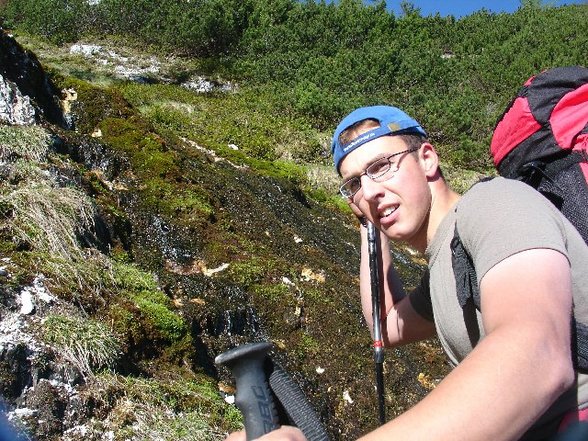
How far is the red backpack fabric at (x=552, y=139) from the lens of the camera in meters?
1.79

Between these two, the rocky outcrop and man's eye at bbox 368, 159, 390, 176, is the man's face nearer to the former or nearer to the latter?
man's eye at bbox 368, 159, 390, 176

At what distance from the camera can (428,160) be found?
2.03m

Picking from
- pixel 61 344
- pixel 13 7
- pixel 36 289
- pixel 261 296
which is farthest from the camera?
pixel 13 7

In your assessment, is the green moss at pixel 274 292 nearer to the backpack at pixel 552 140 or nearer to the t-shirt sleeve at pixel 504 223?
the backpack at pixel 552 140

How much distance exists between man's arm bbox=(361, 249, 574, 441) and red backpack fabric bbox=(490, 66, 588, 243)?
572 millimetres

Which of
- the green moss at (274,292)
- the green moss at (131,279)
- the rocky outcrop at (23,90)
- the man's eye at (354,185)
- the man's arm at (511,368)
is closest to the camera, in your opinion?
the man's arm at (511,368)

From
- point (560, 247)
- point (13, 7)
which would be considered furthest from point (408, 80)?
point (560, 247)

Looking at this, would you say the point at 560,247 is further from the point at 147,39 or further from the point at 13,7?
the point at 13,7

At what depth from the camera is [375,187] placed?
1.97 m

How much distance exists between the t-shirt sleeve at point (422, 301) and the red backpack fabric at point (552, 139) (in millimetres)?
580

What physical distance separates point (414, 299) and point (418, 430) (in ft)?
4.77

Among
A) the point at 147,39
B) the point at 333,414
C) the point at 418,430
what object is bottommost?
the point at 333,414

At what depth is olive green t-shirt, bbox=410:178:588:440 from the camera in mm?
1292

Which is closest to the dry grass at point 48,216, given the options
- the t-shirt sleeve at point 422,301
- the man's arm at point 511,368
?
the t-shirt sleeve at point 422,301
